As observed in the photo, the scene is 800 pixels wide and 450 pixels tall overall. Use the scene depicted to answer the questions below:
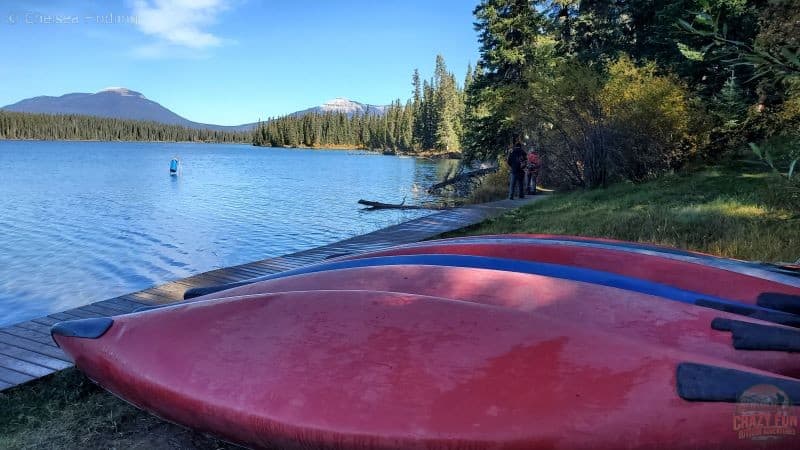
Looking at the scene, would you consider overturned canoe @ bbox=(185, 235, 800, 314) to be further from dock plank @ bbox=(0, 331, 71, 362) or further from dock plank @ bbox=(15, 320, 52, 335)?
dock plank @ bbox=(15, 320, 52, 335)

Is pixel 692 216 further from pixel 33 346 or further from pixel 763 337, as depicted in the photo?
pixel 33 346

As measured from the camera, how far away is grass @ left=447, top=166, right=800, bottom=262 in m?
6.39

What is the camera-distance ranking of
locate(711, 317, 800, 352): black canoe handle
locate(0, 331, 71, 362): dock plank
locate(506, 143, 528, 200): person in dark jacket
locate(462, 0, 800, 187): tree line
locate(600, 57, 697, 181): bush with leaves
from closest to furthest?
1. locate(711, 317, 800, 352): black canoe handle
2. locate(0, 331, 71, 362): dock plank
3. locate(462, 0, 800, 187): tree line
4. locate(600, 57, 697, 181): bush with leaves
5. locate(506, 143, 528, 200): person in dark jacket

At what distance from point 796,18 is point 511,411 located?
7.40 metres

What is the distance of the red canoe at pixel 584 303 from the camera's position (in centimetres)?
244

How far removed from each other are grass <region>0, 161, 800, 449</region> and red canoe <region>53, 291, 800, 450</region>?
0.21m

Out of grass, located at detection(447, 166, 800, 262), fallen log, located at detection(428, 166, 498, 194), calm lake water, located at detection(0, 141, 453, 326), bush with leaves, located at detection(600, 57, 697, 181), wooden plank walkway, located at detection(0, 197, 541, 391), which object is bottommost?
calm lake water, located at detection(0, 141, 453, 326)

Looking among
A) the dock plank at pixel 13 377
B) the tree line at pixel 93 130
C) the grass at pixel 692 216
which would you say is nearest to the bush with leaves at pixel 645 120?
the grass at pixel 692 216

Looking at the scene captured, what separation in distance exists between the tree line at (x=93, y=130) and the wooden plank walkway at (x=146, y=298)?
151289mm

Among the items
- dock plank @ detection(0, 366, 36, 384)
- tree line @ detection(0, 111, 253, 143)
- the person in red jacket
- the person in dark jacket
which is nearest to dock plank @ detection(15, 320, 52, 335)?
dock plank @ detection(0, 366, 36, 384)

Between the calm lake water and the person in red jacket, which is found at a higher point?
the person in red jacket

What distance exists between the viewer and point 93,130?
5881 inches

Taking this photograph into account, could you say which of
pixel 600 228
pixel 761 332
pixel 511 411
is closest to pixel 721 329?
pixel 761 332

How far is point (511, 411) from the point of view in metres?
2.25
